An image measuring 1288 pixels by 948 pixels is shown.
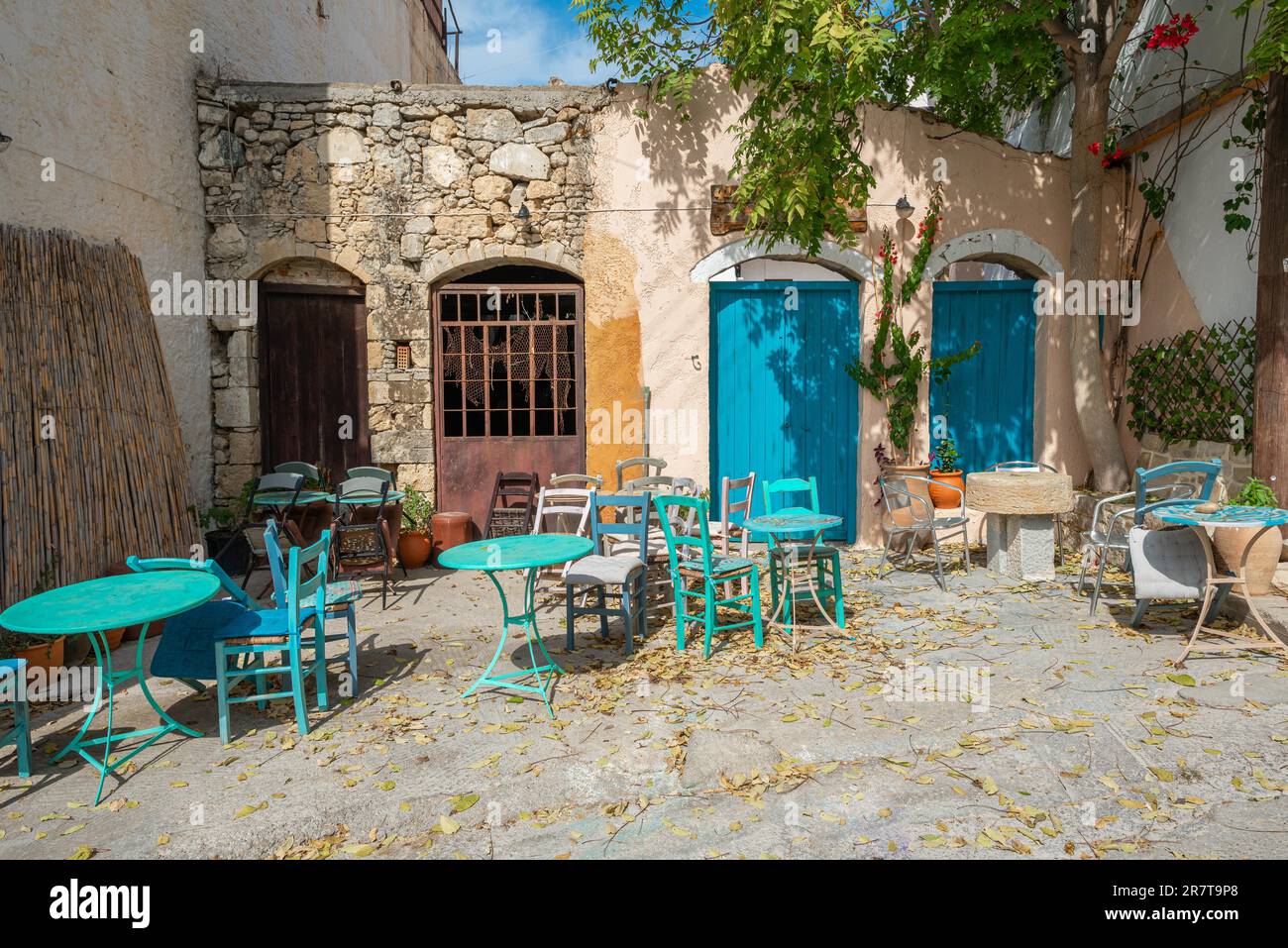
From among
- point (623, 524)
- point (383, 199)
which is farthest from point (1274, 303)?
point (383, 199)

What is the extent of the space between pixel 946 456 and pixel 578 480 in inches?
132

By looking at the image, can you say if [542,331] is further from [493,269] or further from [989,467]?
[989,467]

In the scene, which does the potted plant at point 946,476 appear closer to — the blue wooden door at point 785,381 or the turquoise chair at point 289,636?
the blue wooden door at point 785,381

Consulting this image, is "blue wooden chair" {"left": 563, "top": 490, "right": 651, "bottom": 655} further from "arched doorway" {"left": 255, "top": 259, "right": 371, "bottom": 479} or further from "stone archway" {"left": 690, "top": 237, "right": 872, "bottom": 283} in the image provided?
"arched doorway" {"left": 255, "top": 259, "right": 371, "bottom": 479}

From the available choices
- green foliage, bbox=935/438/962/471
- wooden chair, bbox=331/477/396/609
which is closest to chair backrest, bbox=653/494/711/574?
wooden chair, bbox=331/477/396/609

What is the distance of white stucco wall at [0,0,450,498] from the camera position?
5672 mm

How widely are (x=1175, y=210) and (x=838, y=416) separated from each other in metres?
3.27

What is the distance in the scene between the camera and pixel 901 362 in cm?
788

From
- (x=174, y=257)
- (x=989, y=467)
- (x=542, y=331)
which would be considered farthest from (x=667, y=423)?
(x=174, y=257)

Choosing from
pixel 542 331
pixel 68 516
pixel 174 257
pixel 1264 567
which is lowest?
pixel 1264 567

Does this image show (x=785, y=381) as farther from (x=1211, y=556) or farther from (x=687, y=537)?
(x=1211, y=556)

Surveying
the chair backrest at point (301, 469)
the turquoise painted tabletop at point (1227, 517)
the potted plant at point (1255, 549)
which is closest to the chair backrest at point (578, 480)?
the chair backrest at point (301, 469)

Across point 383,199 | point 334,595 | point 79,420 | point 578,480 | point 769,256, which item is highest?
point 383,199

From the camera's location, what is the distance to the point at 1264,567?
534 centimetres
